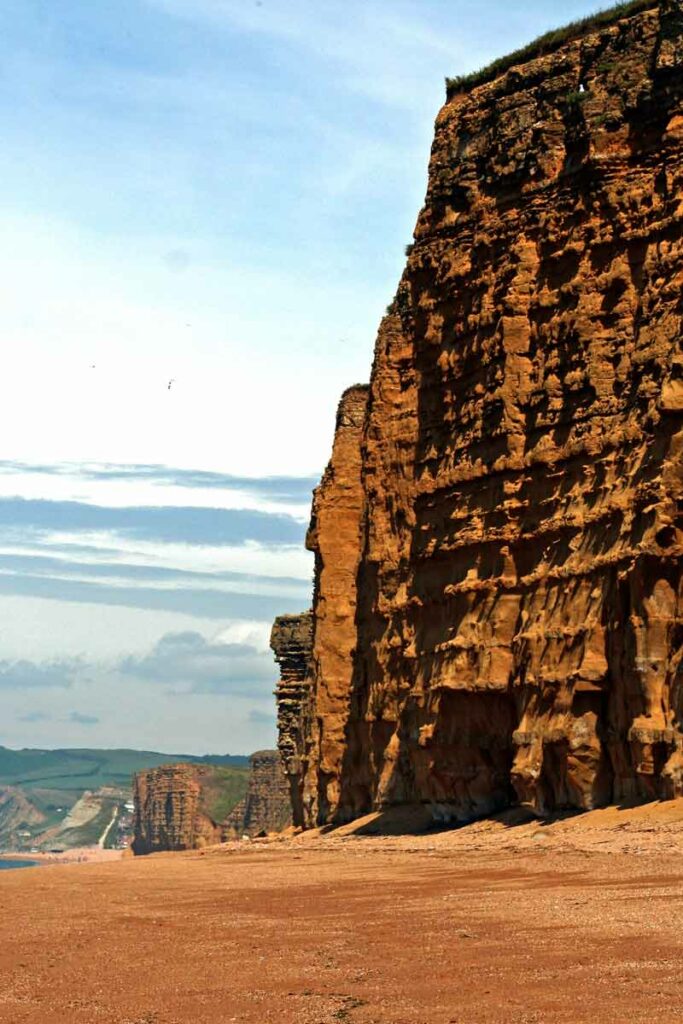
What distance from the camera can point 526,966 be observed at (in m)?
14.2

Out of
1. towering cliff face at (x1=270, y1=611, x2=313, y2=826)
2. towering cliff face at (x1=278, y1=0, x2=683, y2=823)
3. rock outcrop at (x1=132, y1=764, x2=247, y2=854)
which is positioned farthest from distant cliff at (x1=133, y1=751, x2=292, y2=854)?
towering cliff face at (x1=278, y1=0, x2=683, y2=823)

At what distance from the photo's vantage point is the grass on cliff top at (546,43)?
33.1 m

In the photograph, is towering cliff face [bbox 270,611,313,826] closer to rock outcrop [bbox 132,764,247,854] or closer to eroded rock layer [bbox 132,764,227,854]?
eroded rock layer [bbox 132,764,227,854]

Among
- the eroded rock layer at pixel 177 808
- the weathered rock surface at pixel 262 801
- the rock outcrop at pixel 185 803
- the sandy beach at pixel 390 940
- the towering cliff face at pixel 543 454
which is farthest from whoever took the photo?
the rock outcrop at pixel 185 803

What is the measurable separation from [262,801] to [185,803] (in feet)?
95.2

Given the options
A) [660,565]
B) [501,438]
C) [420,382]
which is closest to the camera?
[660,565]

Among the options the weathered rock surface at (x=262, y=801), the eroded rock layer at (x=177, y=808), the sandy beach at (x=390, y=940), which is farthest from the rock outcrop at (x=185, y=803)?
the sandy beach at (x=390, y=940)

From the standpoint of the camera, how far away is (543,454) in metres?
32.1

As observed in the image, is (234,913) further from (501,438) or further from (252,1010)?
(501,438)

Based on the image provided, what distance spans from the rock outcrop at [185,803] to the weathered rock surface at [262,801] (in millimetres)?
16887

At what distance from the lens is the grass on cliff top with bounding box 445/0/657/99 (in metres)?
33.1

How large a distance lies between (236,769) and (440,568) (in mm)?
111035

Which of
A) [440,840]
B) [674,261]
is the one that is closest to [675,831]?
[440,840]

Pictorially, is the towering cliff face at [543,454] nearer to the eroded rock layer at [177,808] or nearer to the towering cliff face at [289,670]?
the towering cliff face at [289,670]
